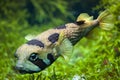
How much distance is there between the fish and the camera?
10.9 ft

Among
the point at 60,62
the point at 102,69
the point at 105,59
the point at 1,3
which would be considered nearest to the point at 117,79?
the point at 102,69

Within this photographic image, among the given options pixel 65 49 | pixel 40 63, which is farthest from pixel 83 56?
pixel 40 63

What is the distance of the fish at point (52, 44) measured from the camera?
331cm

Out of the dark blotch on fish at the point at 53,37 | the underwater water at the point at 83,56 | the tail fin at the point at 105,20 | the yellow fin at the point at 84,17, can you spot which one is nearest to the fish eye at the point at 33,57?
the dark blotch on fish at the point at 53,37

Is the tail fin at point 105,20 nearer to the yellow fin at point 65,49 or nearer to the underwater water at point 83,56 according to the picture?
the underwater water at point 83,56

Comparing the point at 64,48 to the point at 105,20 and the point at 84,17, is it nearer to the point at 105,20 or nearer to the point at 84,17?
the point at 84,17

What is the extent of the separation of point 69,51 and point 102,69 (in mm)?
711

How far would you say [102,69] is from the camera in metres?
4.00

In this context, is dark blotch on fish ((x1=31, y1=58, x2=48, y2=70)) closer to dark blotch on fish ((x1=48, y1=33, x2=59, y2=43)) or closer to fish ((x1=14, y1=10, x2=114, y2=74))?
fish ((x1=14, y1=10, x2=114, y2=74))

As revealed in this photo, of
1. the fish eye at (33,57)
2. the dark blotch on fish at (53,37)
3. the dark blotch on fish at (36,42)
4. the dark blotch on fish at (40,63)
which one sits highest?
the dark blotch on fish at (53,37)

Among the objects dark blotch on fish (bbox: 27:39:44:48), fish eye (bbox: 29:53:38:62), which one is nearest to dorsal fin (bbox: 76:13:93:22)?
dark blotch on fish (bbox: 27:39:44:48)

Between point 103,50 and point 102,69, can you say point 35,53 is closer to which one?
point 102,69

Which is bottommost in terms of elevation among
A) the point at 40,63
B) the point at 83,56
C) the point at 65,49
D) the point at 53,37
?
the point at 40,63

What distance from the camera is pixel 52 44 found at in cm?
343
